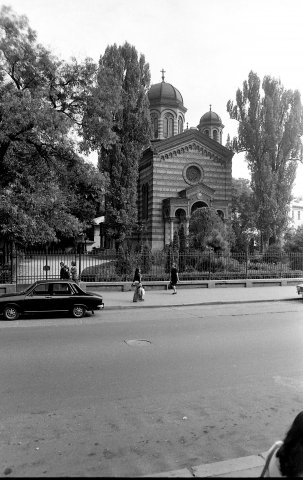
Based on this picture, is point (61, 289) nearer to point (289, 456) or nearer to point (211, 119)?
point (289, 456)

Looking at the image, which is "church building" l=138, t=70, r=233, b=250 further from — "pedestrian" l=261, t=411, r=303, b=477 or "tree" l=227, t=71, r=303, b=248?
"pedestrian" l=261, t=411, r=303, b=477

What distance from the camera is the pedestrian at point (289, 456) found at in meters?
1.81

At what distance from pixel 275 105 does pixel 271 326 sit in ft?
96.4

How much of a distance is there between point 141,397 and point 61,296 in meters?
7.44

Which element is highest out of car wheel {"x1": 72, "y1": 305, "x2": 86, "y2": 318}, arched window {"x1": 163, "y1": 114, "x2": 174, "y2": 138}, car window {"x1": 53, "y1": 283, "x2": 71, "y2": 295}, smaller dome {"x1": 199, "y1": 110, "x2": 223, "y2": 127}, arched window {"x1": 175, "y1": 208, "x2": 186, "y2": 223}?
smaller dome {"x1": 199, "y1": 110, "x2": 223, "y2": 127}

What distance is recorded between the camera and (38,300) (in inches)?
470

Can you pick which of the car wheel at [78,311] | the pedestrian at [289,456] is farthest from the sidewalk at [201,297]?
the pedestrian at [289,456]

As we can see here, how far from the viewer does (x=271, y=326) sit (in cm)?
1035

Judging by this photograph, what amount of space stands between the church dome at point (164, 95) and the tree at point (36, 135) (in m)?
26.9

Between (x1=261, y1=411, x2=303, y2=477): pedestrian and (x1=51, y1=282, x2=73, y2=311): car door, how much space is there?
10.6 meters

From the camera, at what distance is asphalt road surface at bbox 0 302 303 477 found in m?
3.75

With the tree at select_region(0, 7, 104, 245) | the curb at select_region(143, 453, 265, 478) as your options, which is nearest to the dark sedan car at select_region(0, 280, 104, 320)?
the tree at select_region(0, 7, 104, 245)

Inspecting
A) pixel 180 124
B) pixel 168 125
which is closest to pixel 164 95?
pixel 168 125

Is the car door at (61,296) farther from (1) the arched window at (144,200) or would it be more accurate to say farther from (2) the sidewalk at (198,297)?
(1) the arched window at (144,200)
